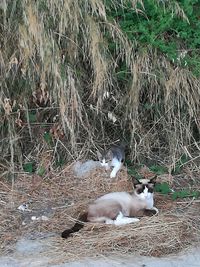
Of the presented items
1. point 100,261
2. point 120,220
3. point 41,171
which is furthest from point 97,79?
point 100,261

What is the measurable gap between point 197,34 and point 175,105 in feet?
1.96

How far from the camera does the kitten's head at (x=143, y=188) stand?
4.05 m

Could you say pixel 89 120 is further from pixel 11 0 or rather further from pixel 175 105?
pixel 11 0

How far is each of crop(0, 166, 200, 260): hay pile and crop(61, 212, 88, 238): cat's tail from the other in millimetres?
36

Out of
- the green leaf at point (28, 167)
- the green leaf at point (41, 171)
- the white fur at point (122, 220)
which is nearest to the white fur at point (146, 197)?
the white fur at point (122, 220)

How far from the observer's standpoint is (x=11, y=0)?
4.42 meters

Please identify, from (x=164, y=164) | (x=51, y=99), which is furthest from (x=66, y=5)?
(x=164, y=164)

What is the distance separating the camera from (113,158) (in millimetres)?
4578

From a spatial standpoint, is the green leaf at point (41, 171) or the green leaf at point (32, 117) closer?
the green leaf at point (41, 171)

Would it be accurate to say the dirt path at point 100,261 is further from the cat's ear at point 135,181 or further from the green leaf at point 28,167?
the green leaf at point 28,167

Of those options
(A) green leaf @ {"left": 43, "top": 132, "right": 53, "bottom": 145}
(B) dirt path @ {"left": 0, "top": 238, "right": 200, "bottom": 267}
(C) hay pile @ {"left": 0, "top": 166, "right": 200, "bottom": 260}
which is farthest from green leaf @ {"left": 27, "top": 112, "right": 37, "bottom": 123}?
(B) dirt path @ {"left": 0, "top": 238, "right": 200, "bottom": 267}

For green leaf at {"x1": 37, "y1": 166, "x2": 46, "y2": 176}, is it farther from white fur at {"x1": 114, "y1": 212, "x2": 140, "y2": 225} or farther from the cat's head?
white fur at {"x1": 114, "y1": 212, "x2": 140, "y2": 225}

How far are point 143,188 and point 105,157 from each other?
2.13ft

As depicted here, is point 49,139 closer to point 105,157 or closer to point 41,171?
point 41,171
